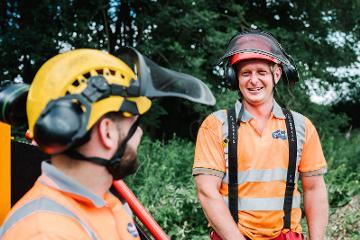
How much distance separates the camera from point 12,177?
8.69ft

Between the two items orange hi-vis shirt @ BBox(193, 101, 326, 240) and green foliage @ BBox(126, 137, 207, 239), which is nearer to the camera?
orange hi-vis shirt @ BBox(193, 101, 326, 240)

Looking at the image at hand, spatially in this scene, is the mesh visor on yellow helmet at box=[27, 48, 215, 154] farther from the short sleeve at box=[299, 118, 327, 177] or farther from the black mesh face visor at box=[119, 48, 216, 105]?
the short sleeve at box=[299, 118, 327, 177]

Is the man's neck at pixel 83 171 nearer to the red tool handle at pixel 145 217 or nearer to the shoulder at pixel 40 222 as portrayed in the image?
the shoulder at pixel 40 222

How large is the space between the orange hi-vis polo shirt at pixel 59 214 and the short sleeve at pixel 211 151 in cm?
96

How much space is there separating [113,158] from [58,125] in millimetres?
232

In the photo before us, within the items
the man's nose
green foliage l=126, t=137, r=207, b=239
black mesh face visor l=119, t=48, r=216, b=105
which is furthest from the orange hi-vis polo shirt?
green foliage l=126, t=137, r=207, b=239

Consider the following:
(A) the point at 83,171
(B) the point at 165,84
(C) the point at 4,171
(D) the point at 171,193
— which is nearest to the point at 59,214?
(A) the point at 83,171

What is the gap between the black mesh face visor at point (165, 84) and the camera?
1643 mm

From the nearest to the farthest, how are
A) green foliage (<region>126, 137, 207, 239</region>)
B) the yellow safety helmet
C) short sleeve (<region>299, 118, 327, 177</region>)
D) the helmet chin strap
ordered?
the yellow safety helmet, the helmet chin strap, short sleeve (<region>299, 118, 327, 177</region>), green foliage (<region>126, 137, 207, 239</region>)

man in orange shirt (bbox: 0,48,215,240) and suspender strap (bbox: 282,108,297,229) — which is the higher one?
man in orange shirt (bbox: 0,48,215,240)

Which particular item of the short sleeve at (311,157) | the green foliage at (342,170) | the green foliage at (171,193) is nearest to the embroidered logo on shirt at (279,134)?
the short sleeve at (311,157)

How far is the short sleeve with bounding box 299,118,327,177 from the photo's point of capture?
2646 mm

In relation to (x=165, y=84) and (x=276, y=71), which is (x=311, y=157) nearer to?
(x=276, y=71)

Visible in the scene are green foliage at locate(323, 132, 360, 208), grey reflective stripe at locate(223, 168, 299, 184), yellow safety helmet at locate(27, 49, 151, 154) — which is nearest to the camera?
yellow safety helmet at locate(27, 49, 151, 154)
